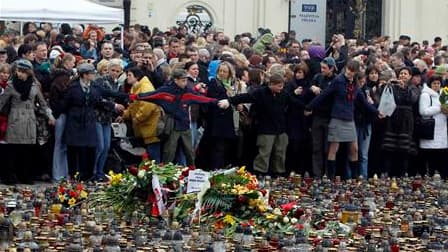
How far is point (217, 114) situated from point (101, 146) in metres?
1.59

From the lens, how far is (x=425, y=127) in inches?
750

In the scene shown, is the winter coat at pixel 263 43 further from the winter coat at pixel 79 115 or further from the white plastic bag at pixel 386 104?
the winter coat at pixel 79 115

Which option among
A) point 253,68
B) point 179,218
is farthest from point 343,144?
point 179,218

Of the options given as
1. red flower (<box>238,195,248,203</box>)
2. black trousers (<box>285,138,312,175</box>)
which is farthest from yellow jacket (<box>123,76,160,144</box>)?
red flower (<box>238,195,248,203</box>)

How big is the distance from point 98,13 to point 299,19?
1527 cm

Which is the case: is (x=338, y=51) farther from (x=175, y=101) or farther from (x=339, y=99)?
(x=175, y=101)

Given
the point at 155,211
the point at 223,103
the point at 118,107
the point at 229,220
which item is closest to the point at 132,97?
the point at 118,107

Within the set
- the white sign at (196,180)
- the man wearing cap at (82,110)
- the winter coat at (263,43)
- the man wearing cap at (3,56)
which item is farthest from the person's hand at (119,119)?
the winter coat at (263,43)

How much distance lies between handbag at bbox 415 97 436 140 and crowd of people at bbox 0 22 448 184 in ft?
0.19

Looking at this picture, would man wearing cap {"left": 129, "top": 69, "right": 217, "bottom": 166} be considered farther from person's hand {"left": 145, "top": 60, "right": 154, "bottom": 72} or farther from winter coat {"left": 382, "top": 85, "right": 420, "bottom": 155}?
winter coat {"left": 382, "top": 85, "right": 420, "bottom": 155}

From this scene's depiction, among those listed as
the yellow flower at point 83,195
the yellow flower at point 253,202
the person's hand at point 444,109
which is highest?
the person's hand at point 444,109

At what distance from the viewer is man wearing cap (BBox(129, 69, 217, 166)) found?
17.2m

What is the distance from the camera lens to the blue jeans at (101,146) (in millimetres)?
17469

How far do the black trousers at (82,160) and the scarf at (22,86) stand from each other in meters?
0.92
